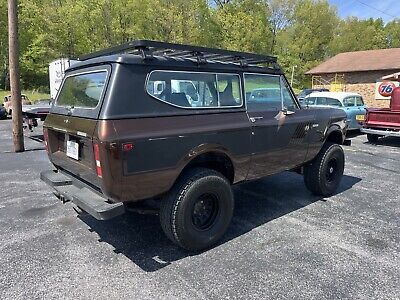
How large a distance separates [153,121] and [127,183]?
631mm

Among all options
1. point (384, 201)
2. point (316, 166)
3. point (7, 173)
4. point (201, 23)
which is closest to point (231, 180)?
point (316, 166)

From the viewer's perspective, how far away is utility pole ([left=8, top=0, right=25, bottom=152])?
845 centimetres

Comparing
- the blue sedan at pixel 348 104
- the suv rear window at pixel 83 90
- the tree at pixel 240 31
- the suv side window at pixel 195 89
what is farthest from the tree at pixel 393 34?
the suv rear window at pixel 83 90

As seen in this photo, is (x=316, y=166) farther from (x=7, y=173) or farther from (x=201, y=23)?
(x=201, y=23)

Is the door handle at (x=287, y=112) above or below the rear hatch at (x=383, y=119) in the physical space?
above

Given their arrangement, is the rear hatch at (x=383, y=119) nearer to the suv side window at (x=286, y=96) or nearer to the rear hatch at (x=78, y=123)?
the suv side window at (x=286, y=96)

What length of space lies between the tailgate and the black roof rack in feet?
2.77

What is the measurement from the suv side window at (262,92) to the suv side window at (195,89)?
0.62ft

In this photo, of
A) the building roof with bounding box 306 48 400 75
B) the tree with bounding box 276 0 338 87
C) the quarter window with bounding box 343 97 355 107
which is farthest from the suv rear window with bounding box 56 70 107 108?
the tree with bounding box 276 0 338 87

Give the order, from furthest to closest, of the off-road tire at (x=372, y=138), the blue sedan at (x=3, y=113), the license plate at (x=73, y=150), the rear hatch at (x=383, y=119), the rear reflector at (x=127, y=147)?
1. the blue sedan at (x=3, y=113)
2. the off-road tire at (x=372, y=138)
3. the rear hatch at (x=383, y=119)
4. the license plate at (x=73, y=150)
5. the rear reflector at (x=127, y=147)

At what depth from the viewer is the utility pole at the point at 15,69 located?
8445 millimetres

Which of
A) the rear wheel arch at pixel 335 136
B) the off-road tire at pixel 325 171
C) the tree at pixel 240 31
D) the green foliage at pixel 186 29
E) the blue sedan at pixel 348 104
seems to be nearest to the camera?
the off-road tire at pixel 325 171

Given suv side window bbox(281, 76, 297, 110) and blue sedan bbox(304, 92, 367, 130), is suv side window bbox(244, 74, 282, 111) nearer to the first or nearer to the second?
suv side window bbox(281, 76, 297, 110)

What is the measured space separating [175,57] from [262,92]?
1.40m
